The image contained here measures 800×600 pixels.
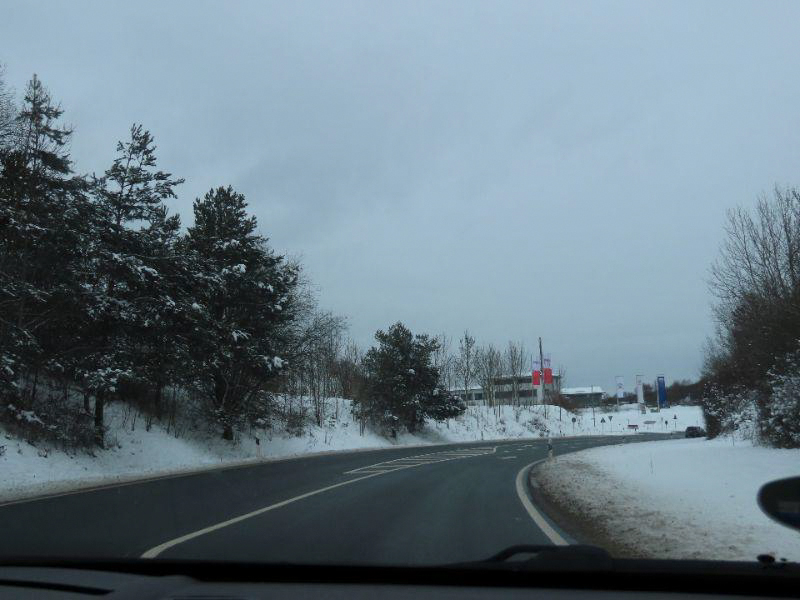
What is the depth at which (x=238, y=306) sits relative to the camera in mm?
31250

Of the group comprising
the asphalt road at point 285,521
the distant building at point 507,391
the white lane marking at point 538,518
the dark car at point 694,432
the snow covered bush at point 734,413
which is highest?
the distant building at point 507,391

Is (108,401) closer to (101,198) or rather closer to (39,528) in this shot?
(101,198)

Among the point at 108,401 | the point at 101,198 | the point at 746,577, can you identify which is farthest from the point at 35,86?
the point at 746,577

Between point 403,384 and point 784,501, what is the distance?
4666 cm

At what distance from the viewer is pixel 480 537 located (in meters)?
8.80

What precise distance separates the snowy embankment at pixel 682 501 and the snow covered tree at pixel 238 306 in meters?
14.6

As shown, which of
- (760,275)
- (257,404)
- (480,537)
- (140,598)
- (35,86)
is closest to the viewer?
(140,598)

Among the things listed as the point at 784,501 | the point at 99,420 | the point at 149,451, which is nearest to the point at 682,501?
the point at 784,501

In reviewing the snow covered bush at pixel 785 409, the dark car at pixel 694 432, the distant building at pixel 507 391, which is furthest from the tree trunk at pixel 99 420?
the distant building at pixel 507 391

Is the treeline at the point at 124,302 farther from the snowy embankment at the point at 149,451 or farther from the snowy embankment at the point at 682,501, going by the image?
the snowy embankment at the point at 682,501

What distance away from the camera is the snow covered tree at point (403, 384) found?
49344mm

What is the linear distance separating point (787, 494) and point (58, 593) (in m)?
3.56

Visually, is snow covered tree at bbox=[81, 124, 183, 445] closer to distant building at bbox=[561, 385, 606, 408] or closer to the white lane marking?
the white lane marking

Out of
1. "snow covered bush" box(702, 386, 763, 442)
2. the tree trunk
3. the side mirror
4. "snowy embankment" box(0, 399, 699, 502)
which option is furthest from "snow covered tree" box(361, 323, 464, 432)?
the side mirror
